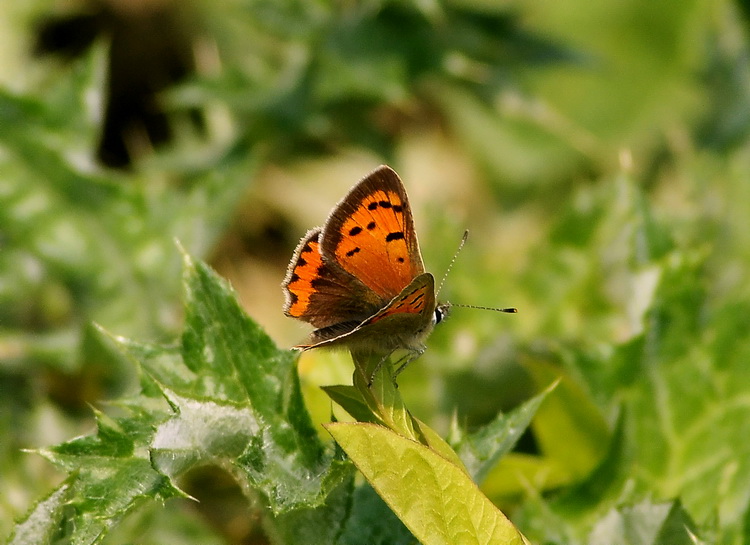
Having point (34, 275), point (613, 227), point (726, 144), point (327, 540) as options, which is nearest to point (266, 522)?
point (327, 540)

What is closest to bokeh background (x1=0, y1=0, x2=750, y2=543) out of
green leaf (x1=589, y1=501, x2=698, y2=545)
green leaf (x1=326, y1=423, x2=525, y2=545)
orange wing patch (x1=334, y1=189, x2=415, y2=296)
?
green leaf (x1=589, y1=501, x2=698, y2=545)

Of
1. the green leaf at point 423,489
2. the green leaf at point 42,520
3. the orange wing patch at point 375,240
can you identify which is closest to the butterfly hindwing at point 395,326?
the orange wing patch at point 375,240

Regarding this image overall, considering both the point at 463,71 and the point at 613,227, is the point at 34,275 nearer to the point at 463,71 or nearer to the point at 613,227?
the point at 463,71

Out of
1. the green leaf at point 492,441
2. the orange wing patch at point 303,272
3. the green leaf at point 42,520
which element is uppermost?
the orange wing patch at point 303,272

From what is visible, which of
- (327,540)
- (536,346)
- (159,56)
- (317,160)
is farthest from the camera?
(159,56)

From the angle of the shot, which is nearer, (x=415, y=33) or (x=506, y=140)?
(x=415, y=33)

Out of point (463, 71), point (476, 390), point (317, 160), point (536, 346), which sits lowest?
point (476, 390)

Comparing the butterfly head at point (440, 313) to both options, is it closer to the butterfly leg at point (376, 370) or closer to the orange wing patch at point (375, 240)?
the orange wing patch at point (375, 240)
